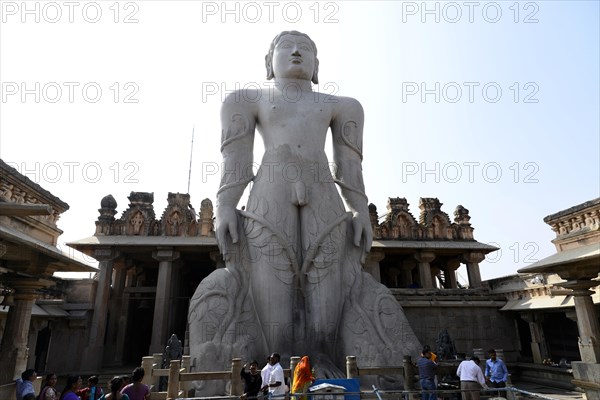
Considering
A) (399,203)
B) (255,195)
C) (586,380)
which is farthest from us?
(399,203)

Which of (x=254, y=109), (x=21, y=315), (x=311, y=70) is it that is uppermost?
(x=311, y=70)

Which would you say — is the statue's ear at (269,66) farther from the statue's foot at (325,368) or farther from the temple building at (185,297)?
the statue's foot at (325,368)

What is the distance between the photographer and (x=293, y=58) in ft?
29.7

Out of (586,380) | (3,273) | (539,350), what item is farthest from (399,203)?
(3,273)

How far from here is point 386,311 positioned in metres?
7.42

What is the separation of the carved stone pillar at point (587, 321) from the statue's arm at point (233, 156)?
6.62 m

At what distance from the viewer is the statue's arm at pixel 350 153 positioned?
873cm

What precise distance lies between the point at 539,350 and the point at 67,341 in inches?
647

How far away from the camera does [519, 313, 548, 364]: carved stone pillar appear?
13437mm

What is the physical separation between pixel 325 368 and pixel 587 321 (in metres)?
5.00

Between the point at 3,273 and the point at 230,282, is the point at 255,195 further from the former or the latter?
the point at 3,273

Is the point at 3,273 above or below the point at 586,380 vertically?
above

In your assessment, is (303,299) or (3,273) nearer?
(3,273)

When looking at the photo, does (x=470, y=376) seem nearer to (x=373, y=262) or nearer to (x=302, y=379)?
(x=302, y=379)
